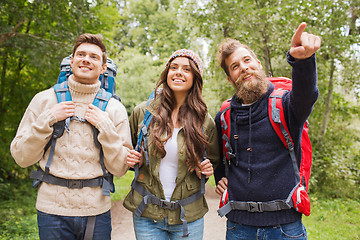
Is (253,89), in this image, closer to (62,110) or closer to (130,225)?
(62,110)

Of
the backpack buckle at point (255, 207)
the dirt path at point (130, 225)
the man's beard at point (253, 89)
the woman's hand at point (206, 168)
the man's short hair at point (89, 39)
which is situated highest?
the man's short hair at point (89, 39)

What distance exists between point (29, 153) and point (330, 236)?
18.9 ft

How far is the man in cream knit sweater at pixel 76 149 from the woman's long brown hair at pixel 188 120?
1.08 ft

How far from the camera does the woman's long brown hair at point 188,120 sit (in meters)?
2.60

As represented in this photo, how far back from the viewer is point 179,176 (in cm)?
259

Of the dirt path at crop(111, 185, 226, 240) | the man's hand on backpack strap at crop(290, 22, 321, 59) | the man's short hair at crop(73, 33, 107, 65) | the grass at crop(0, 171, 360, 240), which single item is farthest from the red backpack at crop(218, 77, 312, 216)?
the grass at crop(0, 171, 360, 240)

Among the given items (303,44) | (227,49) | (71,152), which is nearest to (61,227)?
(71,152)

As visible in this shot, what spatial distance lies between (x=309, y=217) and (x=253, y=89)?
5.83 m

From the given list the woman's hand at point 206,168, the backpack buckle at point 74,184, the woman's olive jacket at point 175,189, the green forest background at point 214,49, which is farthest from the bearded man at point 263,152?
→ the green forest background at point 214,49

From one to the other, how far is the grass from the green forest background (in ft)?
0.19

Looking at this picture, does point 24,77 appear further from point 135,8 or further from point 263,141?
point 135,8

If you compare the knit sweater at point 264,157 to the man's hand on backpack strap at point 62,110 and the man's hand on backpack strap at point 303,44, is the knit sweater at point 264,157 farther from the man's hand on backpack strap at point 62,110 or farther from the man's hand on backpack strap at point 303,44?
the man's hand on backpack strap at point 62,110

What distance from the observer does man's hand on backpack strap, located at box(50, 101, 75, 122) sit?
236 cm

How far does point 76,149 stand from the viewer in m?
2.42
